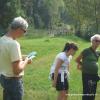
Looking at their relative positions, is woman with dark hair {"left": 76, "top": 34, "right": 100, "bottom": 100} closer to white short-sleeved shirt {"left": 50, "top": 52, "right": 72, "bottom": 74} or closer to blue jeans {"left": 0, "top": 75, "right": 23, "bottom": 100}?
white short-sleeved shirt {"left": 50, "top": 52, "right": 72, "bottom": 74}

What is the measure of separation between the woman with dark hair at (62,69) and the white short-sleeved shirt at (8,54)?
227 cm

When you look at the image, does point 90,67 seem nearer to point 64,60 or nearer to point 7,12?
point 64,60

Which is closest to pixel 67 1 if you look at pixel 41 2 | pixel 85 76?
pixel 41 2

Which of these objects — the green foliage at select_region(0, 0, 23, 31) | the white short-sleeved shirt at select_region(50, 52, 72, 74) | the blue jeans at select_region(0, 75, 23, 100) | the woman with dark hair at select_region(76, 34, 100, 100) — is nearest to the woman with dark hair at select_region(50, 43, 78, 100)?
the white short-sleeved shirt at select_region(50, 52, 72, 74)

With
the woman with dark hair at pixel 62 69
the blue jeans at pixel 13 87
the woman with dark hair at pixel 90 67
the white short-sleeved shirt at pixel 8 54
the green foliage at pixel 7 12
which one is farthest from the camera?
the green foliage at pixel 7 12

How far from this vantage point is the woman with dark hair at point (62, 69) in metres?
9.09

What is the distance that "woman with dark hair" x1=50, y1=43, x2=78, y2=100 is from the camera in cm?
909

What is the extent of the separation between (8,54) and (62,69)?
2.58 m

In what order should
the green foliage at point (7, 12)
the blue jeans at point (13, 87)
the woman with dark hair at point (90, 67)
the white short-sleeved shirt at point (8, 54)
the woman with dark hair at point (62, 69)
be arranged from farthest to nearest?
the green foliage at point (7, 12) < the woman with dark hair at point (90, 67) < the woman with dark hair at point (62, 69) < the blue jeans at point (13, 87) < the white short-sleeved shirt at point (8, 54)

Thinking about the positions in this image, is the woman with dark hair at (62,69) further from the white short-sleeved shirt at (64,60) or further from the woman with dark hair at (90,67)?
the woman with dark hair at (90,67)

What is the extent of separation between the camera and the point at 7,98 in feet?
23.2

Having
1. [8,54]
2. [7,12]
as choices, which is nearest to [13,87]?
[8,54]

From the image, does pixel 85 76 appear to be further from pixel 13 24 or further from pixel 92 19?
pixel 92 19

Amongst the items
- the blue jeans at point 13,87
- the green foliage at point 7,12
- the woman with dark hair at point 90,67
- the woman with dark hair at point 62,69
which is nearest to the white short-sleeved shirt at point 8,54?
the blue jeans at point 13,87
